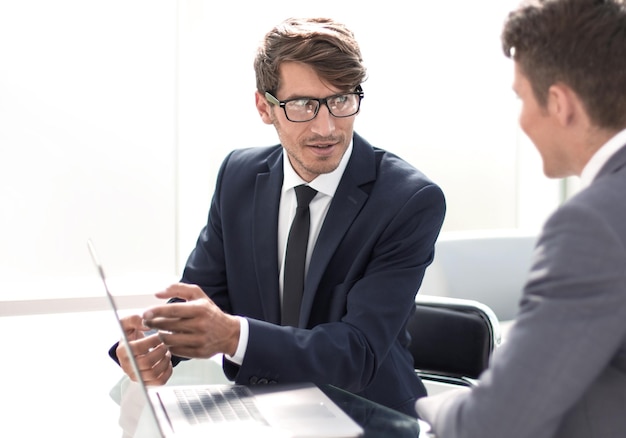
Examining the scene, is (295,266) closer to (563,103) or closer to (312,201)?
(312,201)

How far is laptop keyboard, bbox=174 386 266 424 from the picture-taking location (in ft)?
4.79

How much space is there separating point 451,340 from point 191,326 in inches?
51.9

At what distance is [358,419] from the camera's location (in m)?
1.53

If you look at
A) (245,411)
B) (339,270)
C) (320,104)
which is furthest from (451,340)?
(245,411)

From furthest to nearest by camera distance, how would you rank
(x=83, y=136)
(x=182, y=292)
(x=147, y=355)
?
1. (x=83, y=136)
2. (x=147, y=355)
3. (x=182, y=292)

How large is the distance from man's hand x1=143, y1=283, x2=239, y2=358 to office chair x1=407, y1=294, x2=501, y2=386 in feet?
3.79

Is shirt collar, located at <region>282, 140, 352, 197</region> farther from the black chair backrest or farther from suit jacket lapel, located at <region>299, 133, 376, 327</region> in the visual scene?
the black chair backrest

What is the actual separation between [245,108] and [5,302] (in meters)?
1.51

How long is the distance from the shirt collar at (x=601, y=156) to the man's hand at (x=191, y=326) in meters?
0.79

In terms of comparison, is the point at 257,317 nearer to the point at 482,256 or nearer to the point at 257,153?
the point at 257,153

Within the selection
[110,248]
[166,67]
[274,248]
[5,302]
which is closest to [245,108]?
[166,67]

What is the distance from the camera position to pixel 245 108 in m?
4.29

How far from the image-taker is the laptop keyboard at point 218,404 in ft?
4.79

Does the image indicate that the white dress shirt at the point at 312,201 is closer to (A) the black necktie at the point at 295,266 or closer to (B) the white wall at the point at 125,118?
(A) the black necktie at the point at 295,266
